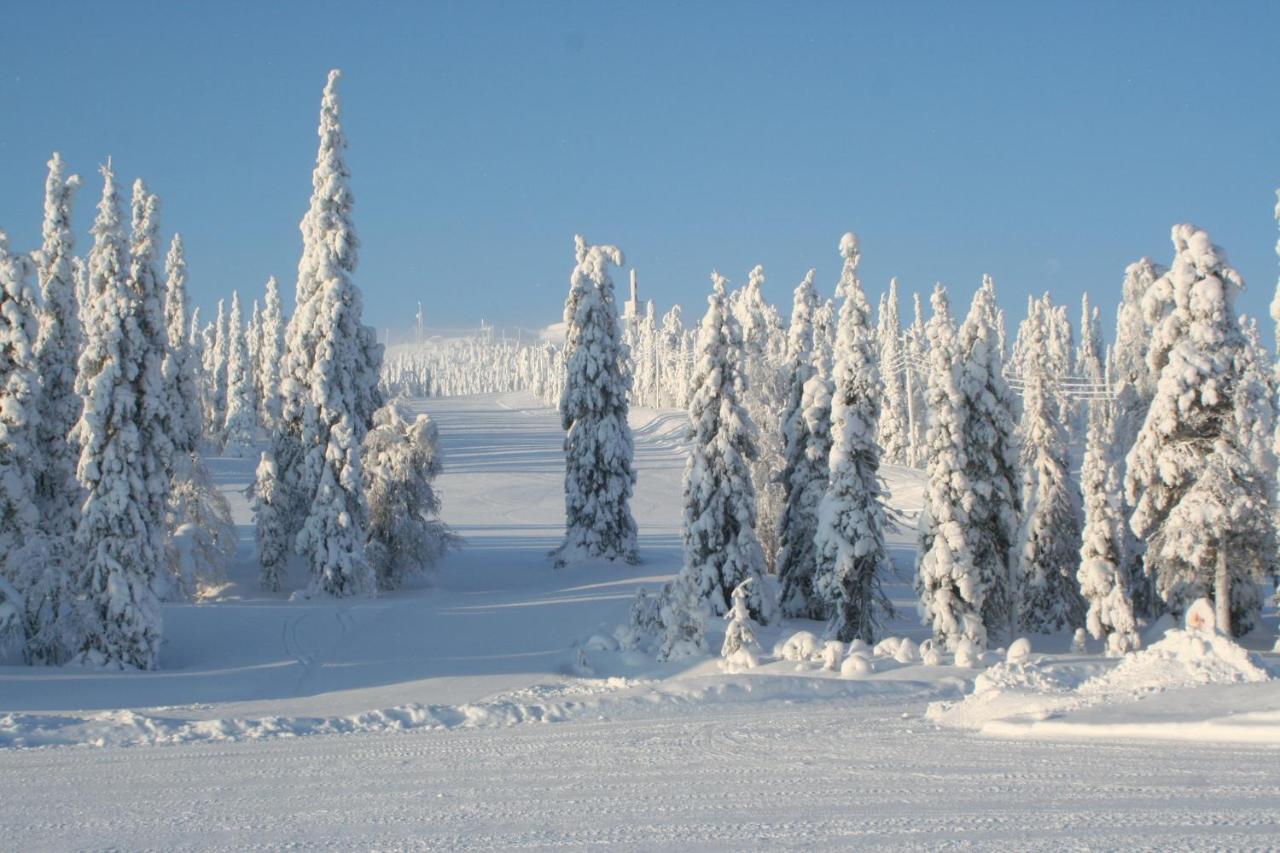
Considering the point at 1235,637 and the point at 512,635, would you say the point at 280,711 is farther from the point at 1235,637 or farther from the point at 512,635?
the point at 1235,637

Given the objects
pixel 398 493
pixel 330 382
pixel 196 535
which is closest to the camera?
pixel 196 535

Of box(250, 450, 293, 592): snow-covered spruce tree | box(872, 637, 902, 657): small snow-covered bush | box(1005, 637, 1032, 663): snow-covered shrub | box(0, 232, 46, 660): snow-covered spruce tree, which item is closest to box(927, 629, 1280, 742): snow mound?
box(1005, 637, 1032, 663): snow-covered shrub

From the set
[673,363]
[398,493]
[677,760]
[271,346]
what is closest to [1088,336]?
[673,363]

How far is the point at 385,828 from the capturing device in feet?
28.1

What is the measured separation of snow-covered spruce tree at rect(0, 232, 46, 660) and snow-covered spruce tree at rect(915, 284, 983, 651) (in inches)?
822

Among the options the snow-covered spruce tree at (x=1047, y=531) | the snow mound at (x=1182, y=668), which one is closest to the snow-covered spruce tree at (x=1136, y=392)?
the snow-covered spruce tree at (x=1047, y=531)

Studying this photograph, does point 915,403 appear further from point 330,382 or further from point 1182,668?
point 1182,668

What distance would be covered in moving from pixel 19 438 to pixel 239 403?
5947cm

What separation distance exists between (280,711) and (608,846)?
44.6ft

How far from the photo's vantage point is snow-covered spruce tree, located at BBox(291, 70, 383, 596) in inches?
1380

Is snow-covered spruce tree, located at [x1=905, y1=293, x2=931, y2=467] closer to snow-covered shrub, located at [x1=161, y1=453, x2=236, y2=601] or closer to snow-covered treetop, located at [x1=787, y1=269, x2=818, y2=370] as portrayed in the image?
snow-covered treetop, located at [x1=787, y1=269, x2=818, y2=370]

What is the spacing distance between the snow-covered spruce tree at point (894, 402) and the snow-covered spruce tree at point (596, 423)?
33.1 metres

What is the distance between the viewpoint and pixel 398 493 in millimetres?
38469

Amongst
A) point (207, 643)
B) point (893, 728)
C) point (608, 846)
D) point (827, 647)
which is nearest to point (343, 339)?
point (207, 643)
